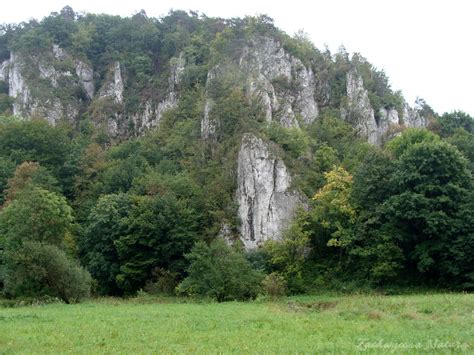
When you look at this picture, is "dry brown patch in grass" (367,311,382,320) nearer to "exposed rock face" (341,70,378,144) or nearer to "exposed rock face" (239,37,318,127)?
"exposed rock face" (239,37,318,127)

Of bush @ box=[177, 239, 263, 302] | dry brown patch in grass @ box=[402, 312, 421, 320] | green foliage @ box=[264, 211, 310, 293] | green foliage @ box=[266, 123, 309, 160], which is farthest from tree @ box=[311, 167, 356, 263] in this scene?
dry brown patch in grass @ box=[402, 312, 421, 320]

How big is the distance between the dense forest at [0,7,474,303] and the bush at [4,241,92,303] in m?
0.10

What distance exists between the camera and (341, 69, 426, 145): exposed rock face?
6769 cm

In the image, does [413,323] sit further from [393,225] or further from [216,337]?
[393,225]

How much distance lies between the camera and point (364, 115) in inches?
2697

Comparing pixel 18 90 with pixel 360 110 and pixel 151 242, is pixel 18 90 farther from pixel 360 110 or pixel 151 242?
pixel 360 110

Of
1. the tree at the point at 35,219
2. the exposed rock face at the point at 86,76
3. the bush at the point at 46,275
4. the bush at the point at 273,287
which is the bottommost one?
the bush at the point at 273,287

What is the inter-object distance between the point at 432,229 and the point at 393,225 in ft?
11.4

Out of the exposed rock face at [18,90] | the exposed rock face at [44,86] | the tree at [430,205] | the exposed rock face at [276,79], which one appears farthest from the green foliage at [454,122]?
the exposed rock face at [18,90]

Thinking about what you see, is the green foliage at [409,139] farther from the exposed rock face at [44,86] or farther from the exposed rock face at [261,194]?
the exposed rock face at [44,86]

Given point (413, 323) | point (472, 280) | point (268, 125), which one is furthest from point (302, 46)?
point (413, 323)

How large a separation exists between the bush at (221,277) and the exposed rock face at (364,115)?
35217mm

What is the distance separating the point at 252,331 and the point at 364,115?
5480cm

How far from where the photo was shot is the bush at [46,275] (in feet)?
113
